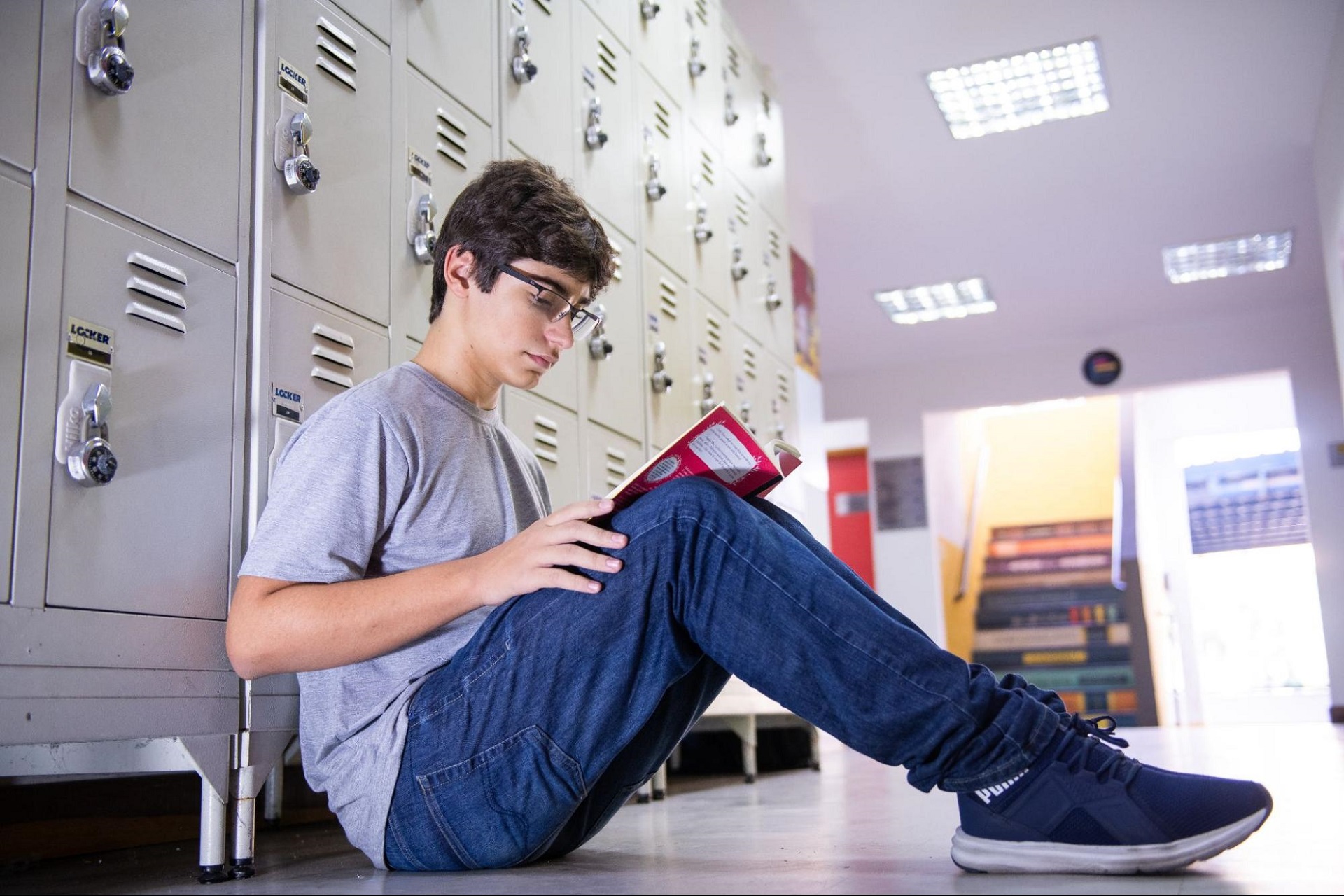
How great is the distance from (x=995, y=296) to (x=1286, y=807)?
6133 mm

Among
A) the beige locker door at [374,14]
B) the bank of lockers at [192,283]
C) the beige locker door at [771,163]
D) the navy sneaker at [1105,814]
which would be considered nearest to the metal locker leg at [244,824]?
the bank of lockers at [192,283]

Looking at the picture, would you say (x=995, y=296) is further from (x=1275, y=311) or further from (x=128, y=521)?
(x=128, y=521)

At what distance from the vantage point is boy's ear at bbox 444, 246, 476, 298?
1671 mm

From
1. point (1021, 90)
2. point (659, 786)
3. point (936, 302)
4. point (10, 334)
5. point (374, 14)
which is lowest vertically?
point (659, 786)

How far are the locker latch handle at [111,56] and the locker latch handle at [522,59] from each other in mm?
1160

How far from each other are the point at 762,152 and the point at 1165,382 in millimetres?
5079

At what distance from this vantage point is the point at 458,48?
235cm

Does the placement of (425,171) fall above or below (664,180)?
below

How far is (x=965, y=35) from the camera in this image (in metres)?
4.88

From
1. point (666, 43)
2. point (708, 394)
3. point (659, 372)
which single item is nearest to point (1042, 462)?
point (708, 394)

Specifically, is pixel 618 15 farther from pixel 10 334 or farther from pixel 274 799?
pixel 10 334

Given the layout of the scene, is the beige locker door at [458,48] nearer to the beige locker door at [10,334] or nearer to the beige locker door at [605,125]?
the beige locker door at [605,125]

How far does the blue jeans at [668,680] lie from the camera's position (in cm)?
120

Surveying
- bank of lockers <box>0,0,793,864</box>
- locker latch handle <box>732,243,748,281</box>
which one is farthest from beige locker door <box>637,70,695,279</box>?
bank of lockers <box>0,0,793,864</box>
